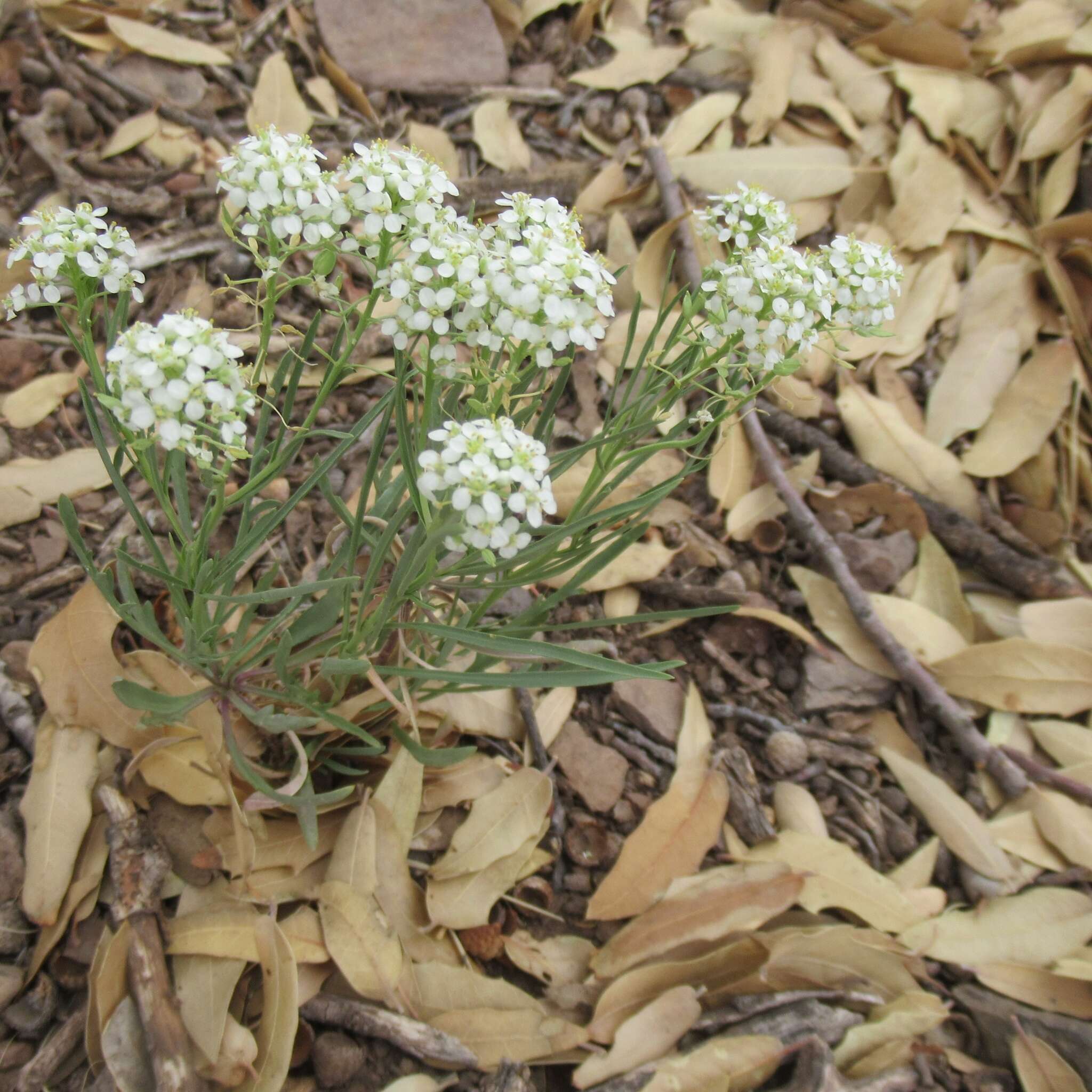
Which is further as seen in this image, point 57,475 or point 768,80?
point 768,80

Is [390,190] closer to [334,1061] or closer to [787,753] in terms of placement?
[334,1061]

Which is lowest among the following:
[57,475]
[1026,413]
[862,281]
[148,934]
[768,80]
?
[148,934]

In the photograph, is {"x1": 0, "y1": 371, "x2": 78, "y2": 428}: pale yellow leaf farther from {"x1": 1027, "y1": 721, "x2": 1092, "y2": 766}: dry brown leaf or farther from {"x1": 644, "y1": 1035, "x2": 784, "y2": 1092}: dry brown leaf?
{"x1": 1027, "y1": 721, "x2": 1092, "y2": 766}: dry brown leaf

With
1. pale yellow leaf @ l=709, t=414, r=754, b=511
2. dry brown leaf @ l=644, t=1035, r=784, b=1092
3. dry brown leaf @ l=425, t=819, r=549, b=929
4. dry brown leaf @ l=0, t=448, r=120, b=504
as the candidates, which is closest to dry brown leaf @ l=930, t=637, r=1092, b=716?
pale yellow leaf @ l=709, t=414, r=754, b=511

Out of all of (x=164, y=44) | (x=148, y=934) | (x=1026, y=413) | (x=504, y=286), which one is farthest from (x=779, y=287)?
(x=164, y=44)

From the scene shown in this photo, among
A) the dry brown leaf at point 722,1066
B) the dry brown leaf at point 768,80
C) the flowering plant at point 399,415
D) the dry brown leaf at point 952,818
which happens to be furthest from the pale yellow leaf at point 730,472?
the dry brown leaf at point 722,1066
